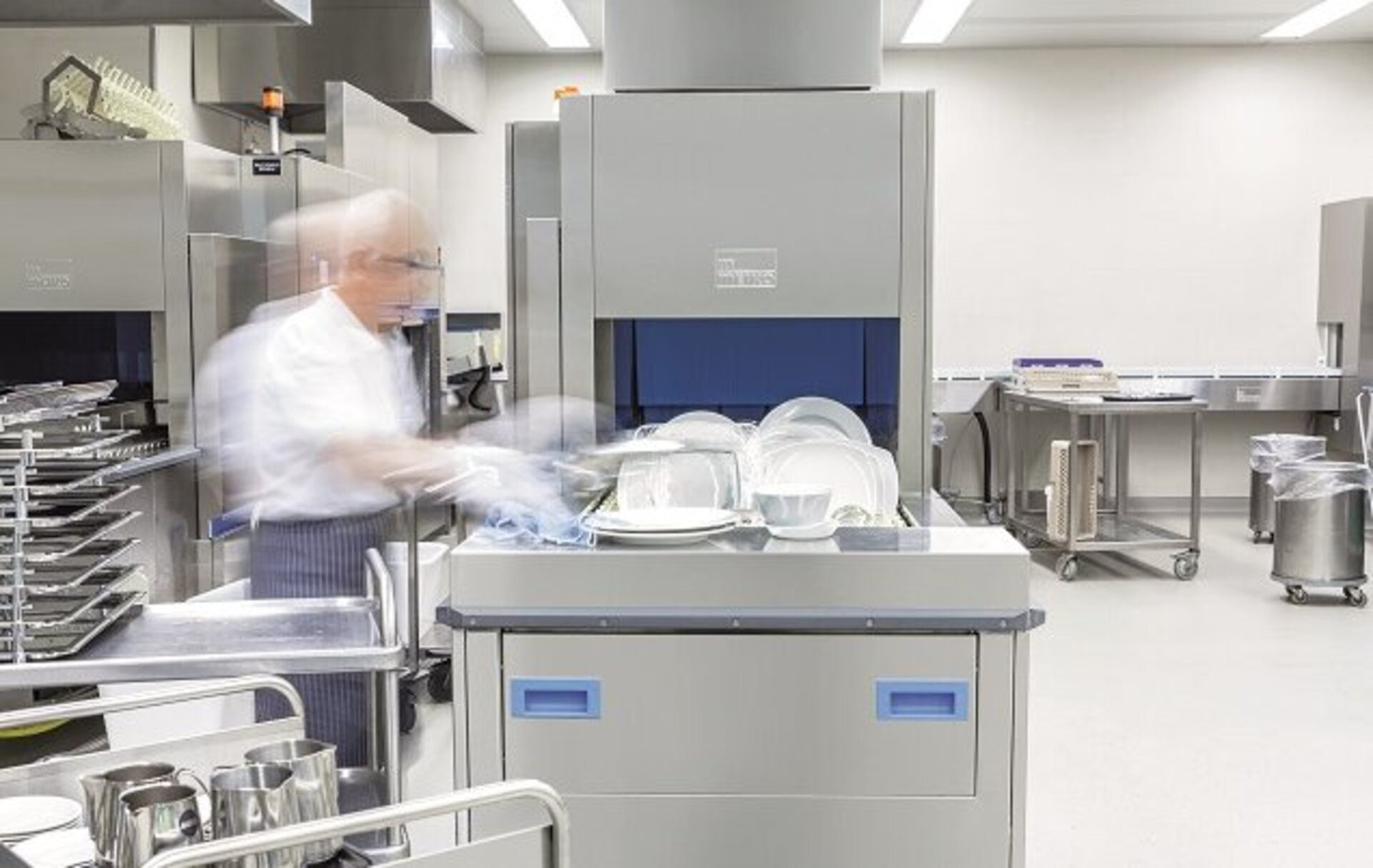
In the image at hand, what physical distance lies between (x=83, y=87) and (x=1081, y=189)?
5.61 metres

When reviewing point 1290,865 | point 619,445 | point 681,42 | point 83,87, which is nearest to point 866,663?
point 619,445

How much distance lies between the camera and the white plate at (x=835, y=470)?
2537 mm

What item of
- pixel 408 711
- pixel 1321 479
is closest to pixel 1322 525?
pixel 1321 479

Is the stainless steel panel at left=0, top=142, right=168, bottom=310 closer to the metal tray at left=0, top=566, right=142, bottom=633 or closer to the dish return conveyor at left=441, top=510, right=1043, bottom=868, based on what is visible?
the metal tray at left=0, top=566, right=142, bottom=633

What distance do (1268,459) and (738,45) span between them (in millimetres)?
4466

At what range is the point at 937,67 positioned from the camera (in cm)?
788

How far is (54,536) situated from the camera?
197 centimetres

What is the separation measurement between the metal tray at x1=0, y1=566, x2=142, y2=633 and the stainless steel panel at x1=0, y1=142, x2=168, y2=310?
2242mm

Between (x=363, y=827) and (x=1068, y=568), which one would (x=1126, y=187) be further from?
(x=363, y=827)

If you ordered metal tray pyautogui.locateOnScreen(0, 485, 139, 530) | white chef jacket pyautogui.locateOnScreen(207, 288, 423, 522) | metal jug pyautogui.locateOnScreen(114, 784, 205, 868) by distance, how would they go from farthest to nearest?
white chef jacket pyautogui.locateOnScreen(207, 288, 423, 522), metal tray pyautogui.locateOnScreen(0, 485, 139, 530), metal jug pyautogui.locateOnScreen(114, 784, 205, 868)

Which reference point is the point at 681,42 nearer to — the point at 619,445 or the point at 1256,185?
the point at 619,445

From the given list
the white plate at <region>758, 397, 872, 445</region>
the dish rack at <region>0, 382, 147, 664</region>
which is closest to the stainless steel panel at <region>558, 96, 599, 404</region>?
the white plate at <region>758, 397, 872, 445</region>

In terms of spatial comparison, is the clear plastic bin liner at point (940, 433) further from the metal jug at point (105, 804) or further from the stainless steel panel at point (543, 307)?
the metal jug at point (105, 804)

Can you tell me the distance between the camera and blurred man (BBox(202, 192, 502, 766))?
10.5ft
